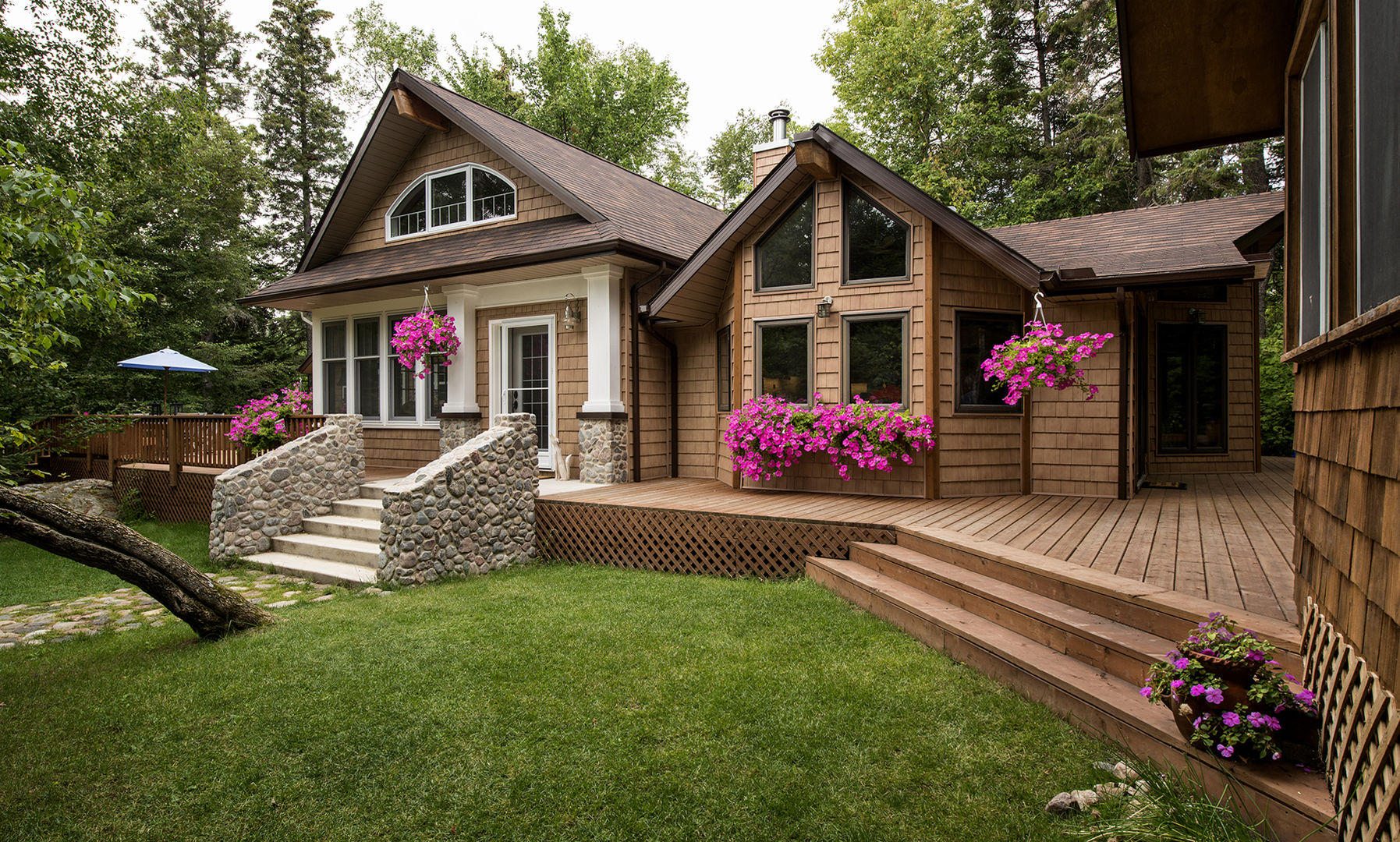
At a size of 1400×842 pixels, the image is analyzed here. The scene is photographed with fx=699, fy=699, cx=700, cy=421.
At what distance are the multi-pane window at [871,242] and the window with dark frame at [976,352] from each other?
0.85 metres

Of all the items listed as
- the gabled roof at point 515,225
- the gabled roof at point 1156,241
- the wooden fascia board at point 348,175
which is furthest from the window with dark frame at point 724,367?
the wooden fascia board at point 348,175

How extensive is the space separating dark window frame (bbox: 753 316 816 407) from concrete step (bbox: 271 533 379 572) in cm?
435

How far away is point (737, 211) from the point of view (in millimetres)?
7770

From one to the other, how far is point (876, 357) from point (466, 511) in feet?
14.6

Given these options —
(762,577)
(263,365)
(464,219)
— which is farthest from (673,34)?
(762,577)

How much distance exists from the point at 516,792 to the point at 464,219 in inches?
370

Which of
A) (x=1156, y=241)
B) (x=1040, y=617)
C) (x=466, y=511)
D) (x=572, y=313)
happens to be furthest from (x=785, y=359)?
(x=1156, y=241)

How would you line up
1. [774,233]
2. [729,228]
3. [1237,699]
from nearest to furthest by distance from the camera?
[1237,699] → [729,228] → [774,233]

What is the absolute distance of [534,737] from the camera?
10.7ft

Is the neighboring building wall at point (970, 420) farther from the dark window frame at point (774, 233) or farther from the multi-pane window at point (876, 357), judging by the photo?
the dark window frame at point (774, 233)

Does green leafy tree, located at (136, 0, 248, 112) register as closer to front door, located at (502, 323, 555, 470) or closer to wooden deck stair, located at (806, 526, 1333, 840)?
front door, located at (502, 323, 555, 470)

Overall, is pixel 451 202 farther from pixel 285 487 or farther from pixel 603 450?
pixel 285 487

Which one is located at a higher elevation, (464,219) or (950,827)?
(464,219)

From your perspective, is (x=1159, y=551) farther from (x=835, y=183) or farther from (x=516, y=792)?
(x=835, y=183)
